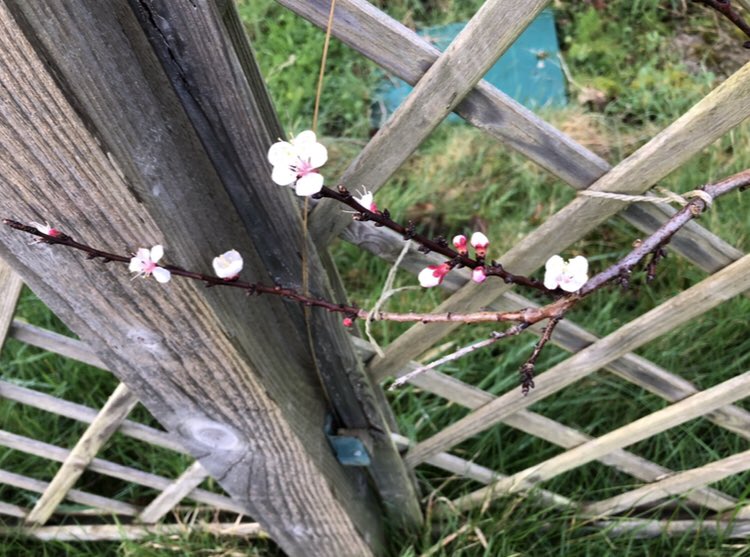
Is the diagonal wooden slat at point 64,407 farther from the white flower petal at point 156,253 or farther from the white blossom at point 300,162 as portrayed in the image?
the white blossom at point 300,162

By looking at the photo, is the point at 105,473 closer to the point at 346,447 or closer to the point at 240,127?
the point at 346,447

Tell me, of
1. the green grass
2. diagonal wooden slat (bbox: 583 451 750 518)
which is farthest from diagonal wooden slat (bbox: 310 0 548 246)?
diagonal wooden slat (bbox: 583 451 750 518)

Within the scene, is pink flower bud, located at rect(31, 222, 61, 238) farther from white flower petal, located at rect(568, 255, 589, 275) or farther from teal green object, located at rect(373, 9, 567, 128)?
teal green object, located at rect(373, 9, 567, 128)

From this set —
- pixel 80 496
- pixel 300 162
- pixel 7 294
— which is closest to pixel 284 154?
pixel 300 162

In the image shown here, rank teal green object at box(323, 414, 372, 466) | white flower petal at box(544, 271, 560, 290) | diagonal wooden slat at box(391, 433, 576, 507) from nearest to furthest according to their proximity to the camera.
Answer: white flower petal at box(544, 271, 560, 290) → teal green object at box(323, 414, 372, 466) → diagonal wooden slat at box(391, 433, 576, 507)

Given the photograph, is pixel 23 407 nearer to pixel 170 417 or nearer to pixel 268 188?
pixel 170 417

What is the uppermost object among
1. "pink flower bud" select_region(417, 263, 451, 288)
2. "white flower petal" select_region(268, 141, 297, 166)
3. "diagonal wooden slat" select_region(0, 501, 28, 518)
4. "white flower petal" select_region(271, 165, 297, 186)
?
"diagonal wooden slat" select_region(0, 501, 28, 518)

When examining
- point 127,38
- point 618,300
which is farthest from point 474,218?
point 127,38
